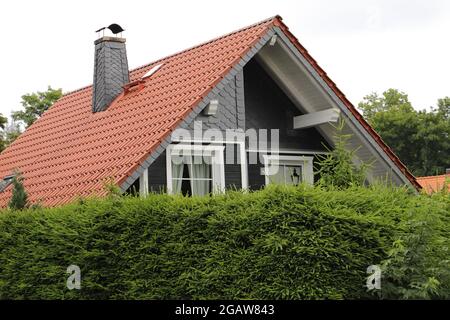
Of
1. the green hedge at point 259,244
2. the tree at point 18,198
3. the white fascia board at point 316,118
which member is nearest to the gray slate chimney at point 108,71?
the white fascia board at point 316,118

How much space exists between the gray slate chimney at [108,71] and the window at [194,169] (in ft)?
15.3

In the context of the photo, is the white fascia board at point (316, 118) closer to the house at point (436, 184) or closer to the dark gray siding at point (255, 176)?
the dark gray siding at point (255, 176)

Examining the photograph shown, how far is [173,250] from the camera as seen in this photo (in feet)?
34.4

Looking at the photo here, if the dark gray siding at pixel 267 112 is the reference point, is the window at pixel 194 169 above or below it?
below

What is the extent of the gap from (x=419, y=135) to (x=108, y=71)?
45.9 m

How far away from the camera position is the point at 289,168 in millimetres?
18938

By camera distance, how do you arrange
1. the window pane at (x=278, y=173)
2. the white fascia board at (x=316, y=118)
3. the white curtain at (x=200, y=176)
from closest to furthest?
the white curtain at (x=200, y=176) → the white fascia board at (x=316, y=118) → the window pane at (x=278, y=173)

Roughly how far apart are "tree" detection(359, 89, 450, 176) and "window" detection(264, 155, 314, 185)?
44.5 meters

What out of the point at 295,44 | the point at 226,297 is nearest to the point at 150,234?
the point at 226,297

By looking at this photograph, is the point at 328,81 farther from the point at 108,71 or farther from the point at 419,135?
the point at 419,135

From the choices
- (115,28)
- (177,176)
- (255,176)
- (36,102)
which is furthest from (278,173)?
(36,102)

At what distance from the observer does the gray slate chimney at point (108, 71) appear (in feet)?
68.3

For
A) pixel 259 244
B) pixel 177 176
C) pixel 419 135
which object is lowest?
pixel 259 244
